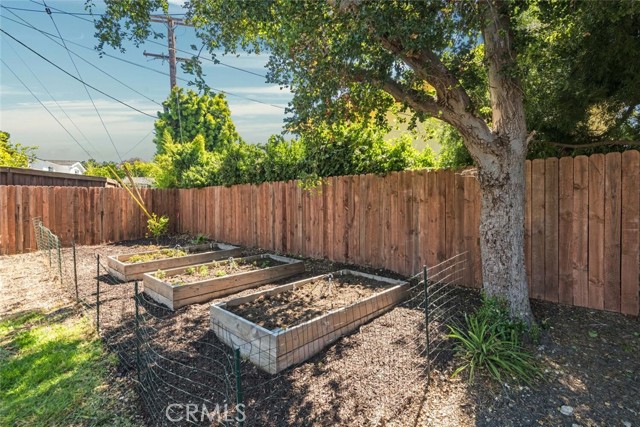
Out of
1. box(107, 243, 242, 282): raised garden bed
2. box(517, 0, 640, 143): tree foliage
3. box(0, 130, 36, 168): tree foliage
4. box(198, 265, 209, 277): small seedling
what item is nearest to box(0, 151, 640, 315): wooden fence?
box(517, 0, 640, 143): tree foliage

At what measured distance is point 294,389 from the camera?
2559 mm

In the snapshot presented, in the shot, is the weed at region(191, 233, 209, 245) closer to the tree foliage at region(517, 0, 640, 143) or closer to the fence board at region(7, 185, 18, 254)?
the fence board at region(7, 185, 18, 254)

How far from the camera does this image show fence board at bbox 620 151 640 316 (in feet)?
10.6

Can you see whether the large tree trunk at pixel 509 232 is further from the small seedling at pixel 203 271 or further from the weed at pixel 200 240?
the weed at pixel 200 240

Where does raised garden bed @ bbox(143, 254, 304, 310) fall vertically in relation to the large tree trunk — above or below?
below

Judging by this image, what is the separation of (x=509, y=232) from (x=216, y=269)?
4.28m

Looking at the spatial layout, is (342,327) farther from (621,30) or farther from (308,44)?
(621,30)

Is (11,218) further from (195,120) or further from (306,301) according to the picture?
(195,120)

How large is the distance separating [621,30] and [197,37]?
14.6ft

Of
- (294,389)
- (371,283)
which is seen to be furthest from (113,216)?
(294,389)

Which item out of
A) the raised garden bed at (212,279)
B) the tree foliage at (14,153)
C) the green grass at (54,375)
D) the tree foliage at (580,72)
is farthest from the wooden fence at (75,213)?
the tree foliage at (580,72)

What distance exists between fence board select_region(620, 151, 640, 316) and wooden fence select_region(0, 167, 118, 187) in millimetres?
14537

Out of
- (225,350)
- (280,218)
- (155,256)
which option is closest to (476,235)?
(225,350)

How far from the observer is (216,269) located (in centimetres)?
558
